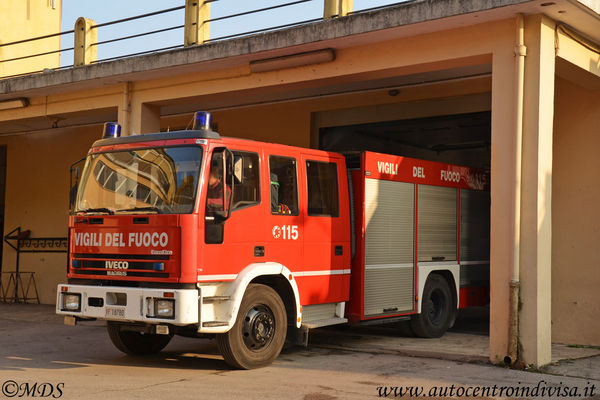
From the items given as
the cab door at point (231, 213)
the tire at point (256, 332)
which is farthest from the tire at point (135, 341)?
the cab door at point (231, 213)

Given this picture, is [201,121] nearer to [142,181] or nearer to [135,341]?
[142,181]

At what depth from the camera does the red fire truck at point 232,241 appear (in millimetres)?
8125

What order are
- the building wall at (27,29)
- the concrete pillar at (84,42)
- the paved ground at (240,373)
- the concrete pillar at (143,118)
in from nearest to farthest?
the paved ground at (240,373) → the concrete pillar at (143,118) → the concrete pillar at (84,42) → the building wall at (27,29)

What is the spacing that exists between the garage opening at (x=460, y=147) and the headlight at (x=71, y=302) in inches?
154

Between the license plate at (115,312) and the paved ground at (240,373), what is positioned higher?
the license plate at (115,312)

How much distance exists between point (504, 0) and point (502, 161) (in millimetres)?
1862

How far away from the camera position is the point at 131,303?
Result: 8.12 meters

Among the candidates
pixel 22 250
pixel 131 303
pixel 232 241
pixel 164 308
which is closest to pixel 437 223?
pixel 232 241

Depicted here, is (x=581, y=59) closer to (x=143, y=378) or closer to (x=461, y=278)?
(x=461, y=278)

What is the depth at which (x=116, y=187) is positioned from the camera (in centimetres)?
866

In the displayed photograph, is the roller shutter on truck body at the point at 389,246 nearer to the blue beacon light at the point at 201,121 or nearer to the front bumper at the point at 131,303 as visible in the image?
the blue beacon light at the point at 201,121

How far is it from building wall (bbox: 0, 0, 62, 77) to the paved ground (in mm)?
12323

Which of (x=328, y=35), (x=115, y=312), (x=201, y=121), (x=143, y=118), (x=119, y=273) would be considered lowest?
(x=115, y=312)

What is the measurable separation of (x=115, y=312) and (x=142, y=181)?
1446 millimetres
